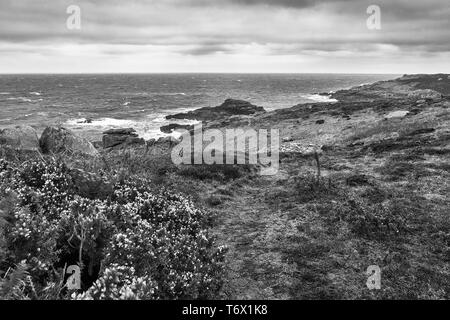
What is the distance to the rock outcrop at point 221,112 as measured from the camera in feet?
262

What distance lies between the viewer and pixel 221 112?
8394 centimetres

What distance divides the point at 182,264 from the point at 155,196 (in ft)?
12.9

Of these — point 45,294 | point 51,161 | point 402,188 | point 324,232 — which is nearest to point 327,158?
point 402,188

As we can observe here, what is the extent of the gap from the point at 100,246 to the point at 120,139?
4265 cm

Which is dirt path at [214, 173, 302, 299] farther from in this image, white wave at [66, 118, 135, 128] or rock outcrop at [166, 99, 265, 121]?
rock outcrop at [166, 99, 265, 121]

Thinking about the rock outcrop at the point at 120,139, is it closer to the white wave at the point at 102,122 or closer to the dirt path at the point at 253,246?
the white wave at the point at 102,122

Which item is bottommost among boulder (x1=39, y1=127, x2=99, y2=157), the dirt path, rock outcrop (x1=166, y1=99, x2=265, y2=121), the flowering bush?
the dirt path

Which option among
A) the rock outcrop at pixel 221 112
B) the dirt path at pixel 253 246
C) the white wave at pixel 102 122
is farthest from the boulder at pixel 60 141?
the rock outcrop at pixel 221 112

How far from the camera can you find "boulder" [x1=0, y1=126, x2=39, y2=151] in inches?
720

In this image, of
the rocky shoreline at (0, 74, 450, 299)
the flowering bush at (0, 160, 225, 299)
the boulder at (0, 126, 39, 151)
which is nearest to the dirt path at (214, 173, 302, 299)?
the rocky shoreline at (0, 74, 450, 299)

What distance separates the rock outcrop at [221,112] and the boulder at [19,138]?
58.9 metres

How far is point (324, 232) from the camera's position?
1234cm

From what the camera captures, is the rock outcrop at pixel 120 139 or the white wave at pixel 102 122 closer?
the rock outcrop at pixel 120 139

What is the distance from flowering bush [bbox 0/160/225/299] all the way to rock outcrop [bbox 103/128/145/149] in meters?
34.4
